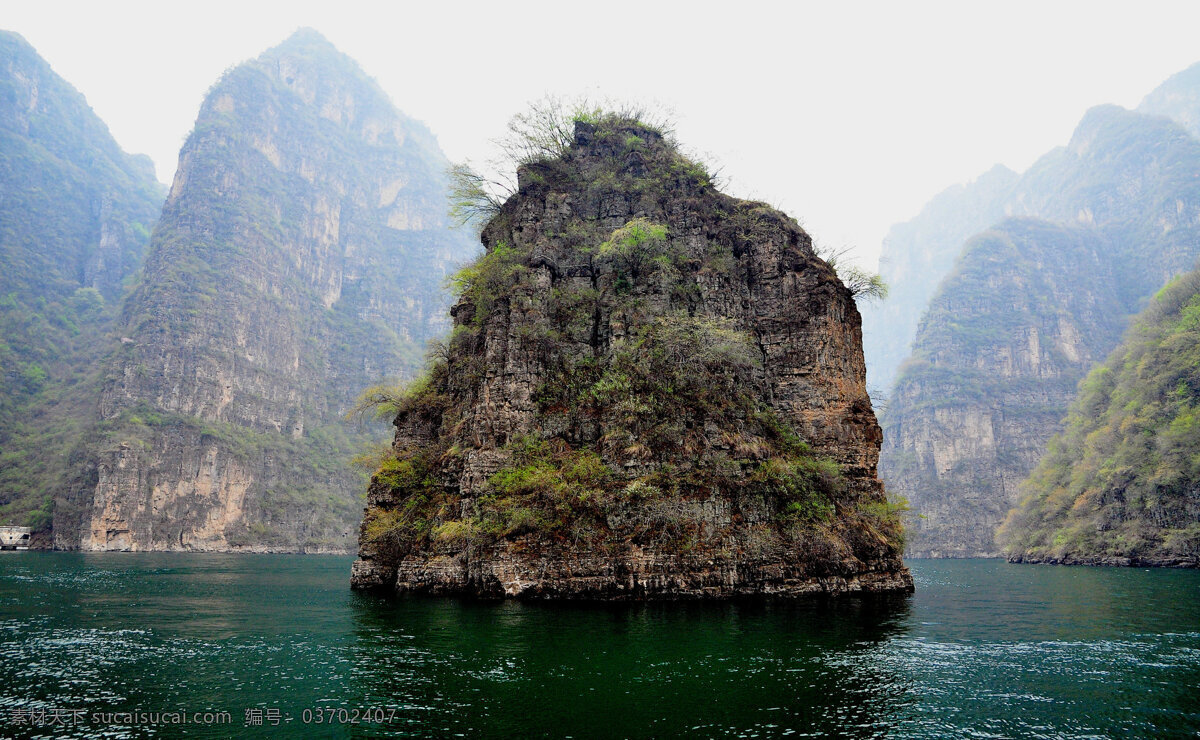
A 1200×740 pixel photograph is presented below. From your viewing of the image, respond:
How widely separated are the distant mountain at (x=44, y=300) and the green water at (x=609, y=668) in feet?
366

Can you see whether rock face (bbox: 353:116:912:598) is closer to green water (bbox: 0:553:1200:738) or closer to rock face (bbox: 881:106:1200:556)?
green water (bbox: 0:553:1200:738)

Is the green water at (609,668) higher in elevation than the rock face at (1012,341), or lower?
lower

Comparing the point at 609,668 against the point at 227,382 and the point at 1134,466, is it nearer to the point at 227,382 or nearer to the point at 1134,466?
the point at 1134,466

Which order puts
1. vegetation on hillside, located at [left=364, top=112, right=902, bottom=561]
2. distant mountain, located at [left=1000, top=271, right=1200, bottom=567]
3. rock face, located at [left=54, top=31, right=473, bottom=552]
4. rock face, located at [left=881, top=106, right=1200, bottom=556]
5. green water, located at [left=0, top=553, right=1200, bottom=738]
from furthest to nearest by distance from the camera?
rock face, located at [left=881, top=106, right=1200, bottom=556] < rock face, located at [left=54, top=31, right=473, bottom=552] < distant mountain, located at [left=1000, top=271, right=1200, bottom=567] < vegetation on hillside, located at [left=364, top=112, right=902, bottom=561] < green water, located at [left=0, top=553, right=1200, bottom=738]

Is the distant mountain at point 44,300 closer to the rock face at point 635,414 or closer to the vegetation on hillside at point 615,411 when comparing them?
the vegetation on hillside at point 615,411

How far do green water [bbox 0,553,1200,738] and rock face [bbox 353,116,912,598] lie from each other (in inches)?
126

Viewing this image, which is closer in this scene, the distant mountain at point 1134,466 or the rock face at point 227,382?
the distant mountain at point 1134,466

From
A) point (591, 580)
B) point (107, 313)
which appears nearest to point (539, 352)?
point (591, 580)

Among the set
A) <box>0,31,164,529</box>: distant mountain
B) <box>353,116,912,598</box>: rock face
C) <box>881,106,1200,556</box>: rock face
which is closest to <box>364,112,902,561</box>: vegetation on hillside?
<box>353,116,912,598</box>: rock face

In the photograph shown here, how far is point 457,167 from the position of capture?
4625 centimetres

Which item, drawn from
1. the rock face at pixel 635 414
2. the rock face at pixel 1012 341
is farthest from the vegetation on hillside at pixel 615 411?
the rock face at pixel 1012 341

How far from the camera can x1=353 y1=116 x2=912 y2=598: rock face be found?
105 ft

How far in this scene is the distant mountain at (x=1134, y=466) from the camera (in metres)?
65.7

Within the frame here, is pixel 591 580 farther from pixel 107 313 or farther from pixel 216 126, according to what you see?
pixel 216 126
